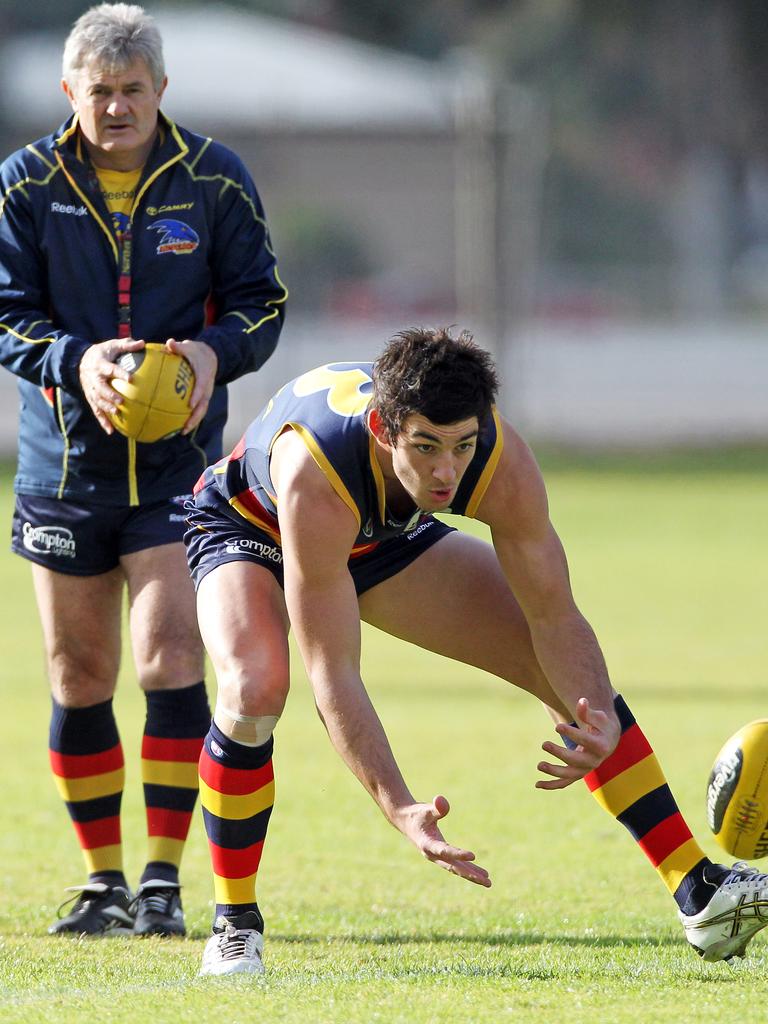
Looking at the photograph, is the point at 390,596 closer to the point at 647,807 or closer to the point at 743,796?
the point at 647,807

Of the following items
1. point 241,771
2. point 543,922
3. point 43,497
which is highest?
point 43,497

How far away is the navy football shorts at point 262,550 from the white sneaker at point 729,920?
1.26 meters

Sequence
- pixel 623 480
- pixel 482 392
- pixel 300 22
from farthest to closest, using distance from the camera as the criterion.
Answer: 1. pixel 300 22
2. pixel 623 480
3. pixel 482 392

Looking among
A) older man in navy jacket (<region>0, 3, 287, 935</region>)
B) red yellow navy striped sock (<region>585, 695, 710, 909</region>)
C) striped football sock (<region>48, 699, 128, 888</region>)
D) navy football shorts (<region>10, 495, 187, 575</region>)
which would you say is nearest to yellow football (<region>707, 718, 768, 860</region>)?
red yellow navy striped sock (<region>585, 695, 710, 909</region>)

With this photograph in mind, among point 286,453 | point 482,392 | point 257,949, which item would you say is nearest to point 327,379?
point 286,453

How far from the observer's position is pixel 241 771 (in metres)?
4.66

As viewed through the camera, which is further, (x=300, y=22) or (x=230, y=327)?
(x=300, y=22)

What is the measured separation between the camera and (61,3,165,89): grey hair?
5.23m

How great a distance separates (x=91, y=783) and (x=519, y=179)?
69.9 feet

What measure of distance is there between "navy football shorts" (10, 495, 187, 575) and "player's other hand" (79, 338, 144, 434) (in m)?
0.31

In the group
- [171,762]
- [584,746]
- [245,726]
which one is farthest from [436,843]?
[171,762]

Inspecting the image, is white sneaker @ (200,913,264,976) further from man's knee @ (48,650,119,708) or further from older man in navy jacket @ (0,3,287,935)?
man's knee @ (48,650,119,708)

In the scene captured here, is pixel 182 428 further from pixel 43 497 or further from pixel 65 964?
pixel 65 964

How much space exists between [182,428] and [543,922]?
73.5 inches
